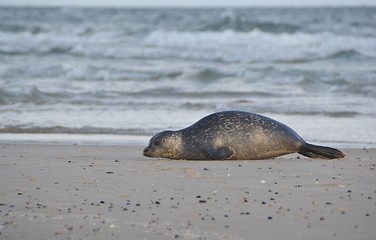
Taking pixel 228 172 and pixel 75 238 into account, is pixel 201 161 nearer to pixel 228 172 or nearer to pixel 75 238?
pixel 228 172

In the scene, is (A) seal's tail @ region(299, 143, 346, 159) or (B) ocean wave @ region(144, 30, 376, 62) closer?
(A) seal's tail @ region(299, 143, 346, 159)

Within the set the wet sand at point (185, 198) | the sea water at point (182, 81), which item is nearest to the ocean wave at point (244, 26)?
Answer: the sea water at point (182, 81)

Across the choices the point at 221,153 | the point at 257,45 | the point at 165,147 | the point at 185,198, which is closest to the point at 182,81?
the point at 165,147

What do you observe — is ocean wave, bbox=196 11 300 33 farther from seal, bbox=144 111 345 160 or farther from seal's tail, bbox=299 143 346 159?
seal's tail, bbox=299 143 346 159

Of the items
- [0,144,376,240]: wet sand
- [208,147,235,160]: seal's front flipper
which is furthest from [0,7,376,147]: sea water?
[0,144,376,240]: wet sand

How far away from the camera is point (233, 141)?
8031 millimetres

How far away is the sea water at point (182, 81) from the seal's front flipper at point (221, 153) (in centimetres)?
198

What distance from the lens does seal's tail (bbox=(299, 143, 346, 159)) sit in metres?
7.84

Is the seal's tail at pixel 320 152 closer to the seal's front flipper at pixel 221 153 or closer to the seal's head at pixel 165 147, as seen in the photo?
the seal's front flipper at pixel 221 153

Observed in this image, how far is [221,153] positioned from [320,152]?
2.97ft

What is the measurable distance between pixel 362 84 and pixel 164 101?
4.35 meters

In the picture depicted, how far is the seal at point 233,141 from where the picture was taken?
316 inches

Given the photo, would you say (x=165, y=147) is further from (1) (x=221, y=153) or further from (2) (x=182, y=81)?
(2) (x=182, y=81)

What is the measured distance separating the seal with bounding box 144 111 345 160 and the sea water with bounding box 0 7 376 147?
1.53 meters
